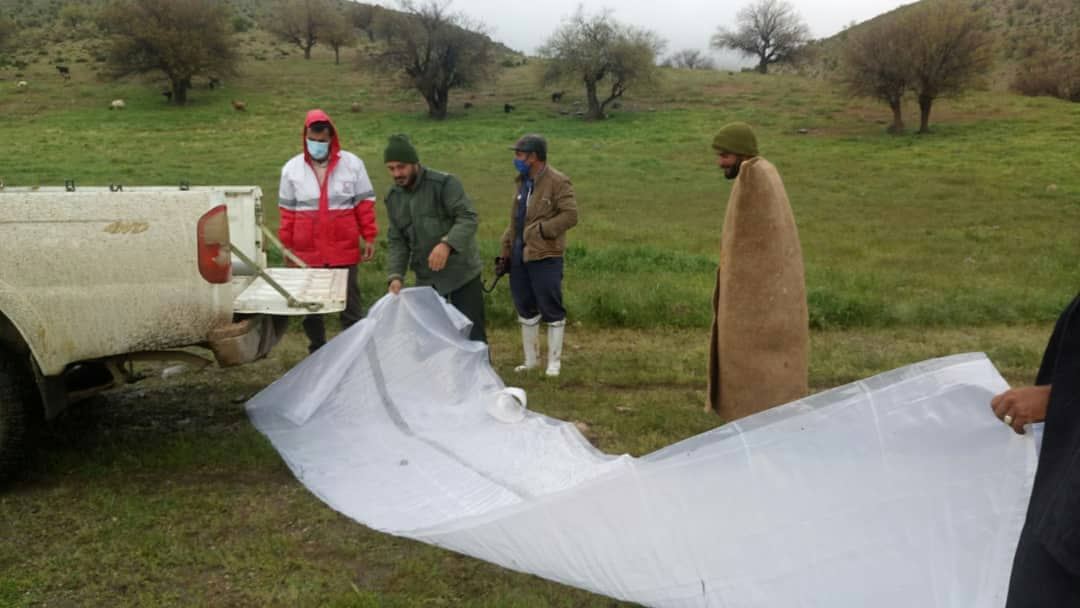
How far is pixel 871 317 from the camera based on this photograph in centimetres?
847

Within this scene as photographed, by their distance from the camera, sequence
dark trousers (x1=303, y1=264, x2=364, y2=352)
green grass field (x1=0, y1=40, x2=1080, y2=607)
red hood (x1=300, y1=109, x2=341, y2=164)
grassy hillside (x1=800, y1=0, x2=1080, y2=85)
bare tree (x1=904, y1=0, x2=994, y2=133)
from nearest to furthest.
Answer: green grass field (x1=0, y1=40, x2=1080, y2=607), red hood (x1=300, y1=109, x2=341, y2=164), dark trousers (x1=303, y1=264, x2=364, y2=352), bare tree (x1=904, y1=0, x2=994, y2=133), grassy hillside (x1=800, y1=0, x2=1080, y2=85)

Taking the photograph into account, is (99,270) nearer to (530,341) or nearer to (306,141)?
(306,141)

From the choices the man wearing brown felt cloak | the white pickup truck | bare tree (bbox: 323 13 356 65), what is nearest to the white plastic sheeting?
the man wearing brown felt cloak

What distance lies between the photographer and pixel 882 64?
34.4 m

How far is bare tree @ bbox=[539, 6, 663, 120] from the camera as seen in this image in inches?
1665

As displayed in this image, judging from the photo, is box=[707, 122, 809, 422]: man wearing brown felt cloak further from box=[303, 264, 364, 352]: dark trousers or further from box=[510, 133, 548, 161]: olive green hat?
box=[303, 264, 364, 352]: dark trousers

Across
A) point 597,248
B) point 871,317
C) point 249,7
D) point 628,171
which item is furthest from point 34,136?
point 249,7

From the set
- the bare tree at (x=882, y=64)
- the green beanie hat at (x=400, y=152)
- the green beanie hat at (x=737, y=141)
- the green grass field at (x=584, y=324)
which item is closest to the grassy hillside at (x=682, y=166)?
the green grass field at (x=584, y=324)

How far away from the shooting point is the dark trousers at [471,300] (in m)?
5.93

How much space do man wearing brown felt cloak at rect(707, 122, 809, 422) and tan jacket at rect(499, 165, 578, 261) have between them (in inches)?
77.2

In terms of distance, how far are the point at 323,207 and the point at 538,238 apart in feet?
4.75

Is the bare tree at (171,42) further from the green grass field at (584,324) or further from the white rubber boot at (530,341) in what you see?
the white rubber boot at (530,341)

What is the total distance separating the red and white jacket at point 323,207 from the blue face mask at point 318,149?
38 millimetres

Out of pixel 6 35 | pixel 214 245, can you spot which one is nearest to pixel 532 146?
pixel 214 245
